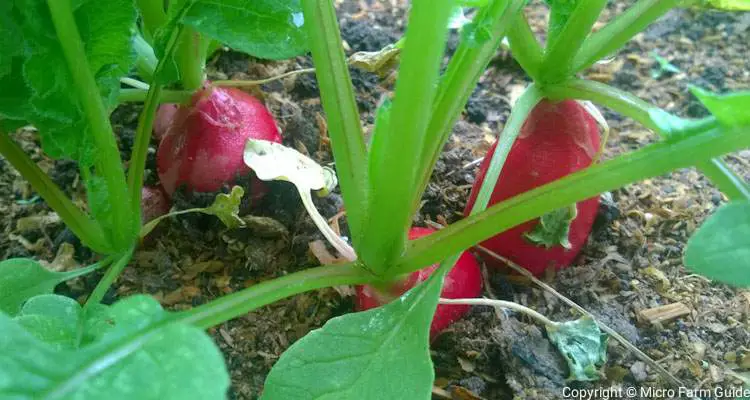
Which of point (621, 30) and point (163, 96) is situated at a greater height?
point (621, 30)

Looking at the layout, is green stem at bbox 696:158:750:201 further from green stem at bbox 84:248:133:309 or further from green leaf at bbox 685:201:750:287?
green stem at bbox 84:248:133:309

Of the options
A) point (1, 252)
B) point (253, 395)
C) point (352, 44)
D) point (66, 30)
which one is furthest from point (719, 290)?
point (1, 252)

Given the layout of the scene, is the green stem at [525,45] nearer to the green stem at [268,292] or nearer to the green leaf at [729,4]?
the green leaf at [729,4]

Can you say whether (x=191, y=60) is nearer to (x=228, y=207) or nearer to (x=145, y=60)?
(x=145, y=60)

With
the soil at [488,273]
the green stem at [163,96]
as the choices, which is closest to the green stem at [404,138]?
the soil at [488,273]

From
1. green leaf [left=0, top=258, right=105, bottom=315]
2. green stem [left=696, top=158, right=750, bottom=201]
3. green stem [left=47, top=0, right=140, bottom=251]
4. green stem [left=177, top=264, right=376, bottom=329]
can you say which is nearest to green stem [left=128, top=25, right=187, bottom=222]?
green stem [left=47, top=0, right=140, bottom=251]

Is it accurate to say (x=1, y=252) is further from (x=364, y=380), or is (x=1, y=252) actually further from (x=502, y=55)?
Answer: (x=502, y=55)

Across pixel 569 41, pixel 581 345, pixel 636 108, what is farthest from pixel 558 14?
pixel 581 345
